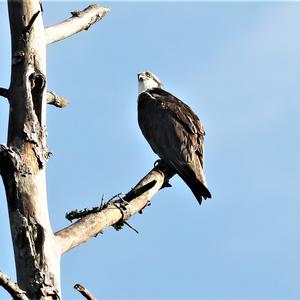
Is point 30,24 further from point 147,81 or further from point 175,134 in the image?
point 147,81

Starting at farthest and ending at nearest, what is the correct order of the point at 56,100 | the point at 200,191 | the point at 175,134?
the point at 175,134 < the point at 200,191 < the point at 56,100

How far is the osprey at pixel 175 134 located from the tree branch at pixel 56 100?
254 centimetres

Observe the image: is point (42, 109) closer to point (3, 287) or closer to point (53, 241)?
point (53, 241)

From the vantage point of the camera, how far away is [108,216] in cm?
530

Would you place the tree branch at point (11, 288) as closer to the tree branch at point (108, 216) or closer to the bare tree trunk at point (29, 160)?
the bare tree trunk at point (29, 160)

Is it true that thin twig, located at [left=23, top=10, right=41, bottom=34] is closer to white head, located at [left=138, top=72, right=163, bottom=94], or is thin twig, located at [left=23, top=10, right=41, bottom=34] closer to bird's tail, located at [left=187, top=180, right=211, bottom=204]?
bird's tail, located at [left=187, top=180, right=211, bottom=204]

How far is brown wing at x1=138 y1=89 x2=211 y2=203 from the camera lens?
8773 millimetres

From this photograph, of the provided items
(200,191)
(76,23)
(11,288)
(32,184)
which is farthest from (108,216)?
(200,191)

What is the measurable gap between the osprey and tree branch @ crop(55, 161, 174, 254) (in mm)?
2103

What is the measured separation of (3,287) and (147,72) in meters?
8.18

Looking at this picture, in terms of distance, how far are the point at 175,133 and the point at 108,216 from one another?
4328 millimetres

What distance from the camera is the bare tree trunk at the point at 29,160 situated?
460 cm

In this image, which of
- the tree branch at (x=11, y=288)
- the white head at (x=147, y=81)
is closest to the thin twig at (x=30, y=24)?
the tree branch at (x=11, y=288)

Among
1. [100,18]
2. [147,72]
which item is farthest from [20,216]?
[147,72]
